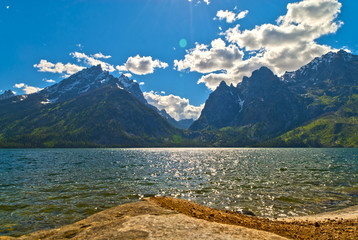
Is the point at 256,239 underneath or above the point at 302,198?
above

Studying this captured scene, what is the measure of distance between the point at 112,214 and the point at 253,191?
25083mm

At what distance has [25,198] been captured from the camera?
28547 mm

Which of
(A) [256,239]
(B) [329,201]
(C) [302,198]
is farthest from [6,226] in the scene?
(B) [329,201]

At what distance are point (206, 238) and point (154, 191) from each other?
25575mm

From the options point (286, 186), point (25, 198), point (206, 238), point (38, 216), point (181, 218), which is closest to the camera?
point (206, 238)

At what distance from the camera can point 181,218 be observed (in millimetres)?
15336

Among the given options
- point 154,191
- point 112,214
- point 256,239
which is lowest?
point 154,191

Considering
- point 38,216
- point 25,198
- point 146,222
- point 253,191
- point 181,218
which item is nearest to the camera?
point 146,222

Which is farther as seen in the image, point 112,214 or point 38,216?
point 38,216

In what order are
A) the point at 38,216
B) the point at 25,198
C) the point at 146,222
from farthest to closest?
1. the point at 25,198
2. the point at 38,216
3. the point at 146,222

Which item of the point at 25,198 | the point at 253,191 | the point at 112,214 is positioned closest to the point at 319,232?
the point at 112,214

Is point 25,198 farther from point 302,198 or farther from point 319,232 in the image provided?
point 302,198

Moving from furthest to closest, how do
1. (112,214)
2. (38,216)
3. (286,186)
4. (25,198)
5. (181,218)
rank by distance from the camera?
1. (286,186)
2. (25,198)
3. (38,216)
4. (112,214)
5. (181,218)

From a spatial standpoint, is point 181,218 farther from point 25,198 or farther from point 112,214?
point 25,198
